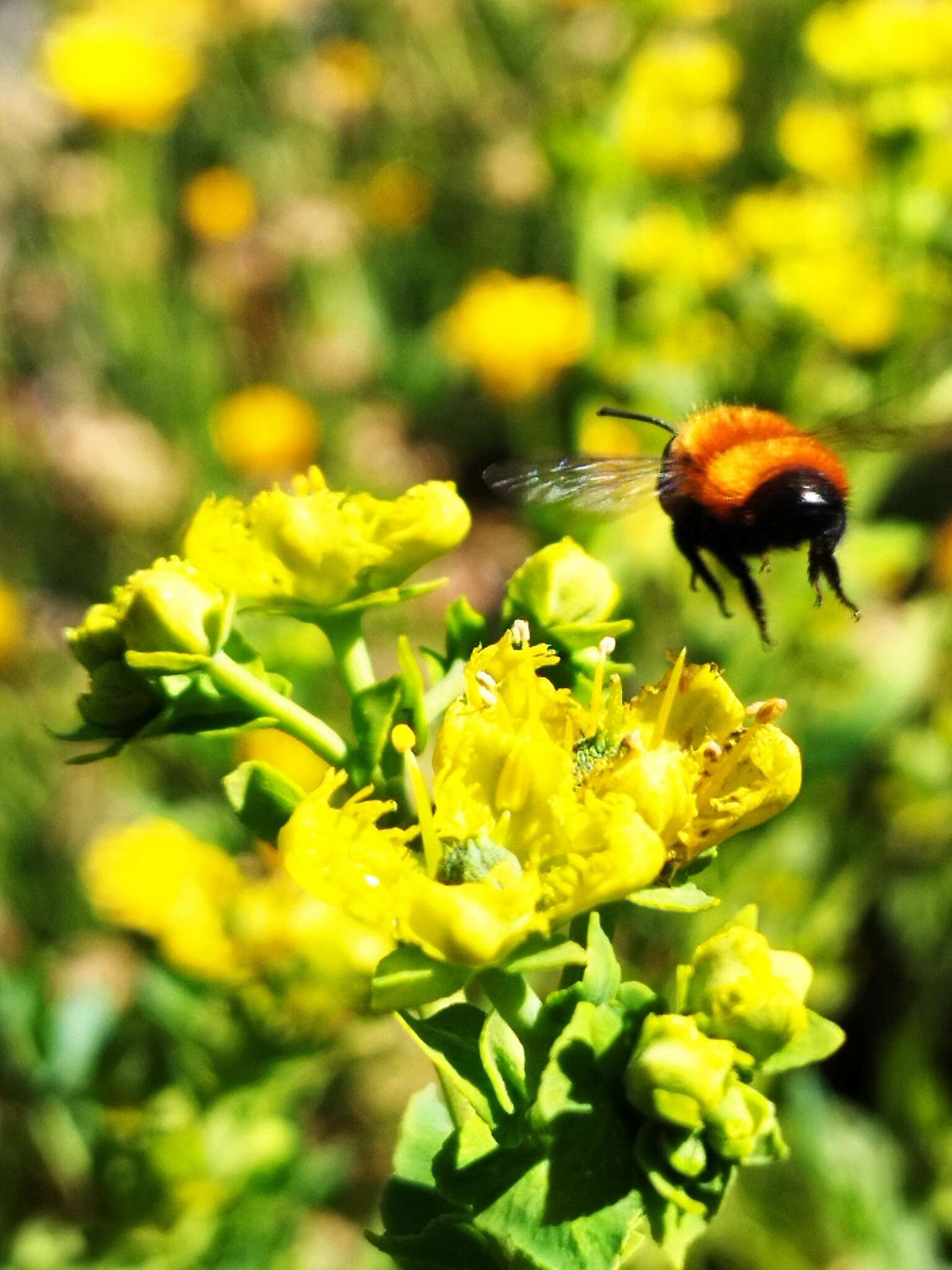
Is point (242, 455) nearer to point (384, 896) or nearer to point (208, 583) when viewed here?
point (208, 583)

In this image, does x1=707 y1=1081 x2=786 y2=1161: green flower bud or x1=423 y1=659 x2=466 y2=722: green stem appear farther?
x1=423 y1=659 x2=466 y2=722: green stem

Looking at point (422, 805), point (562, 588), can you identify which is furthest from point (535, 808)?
point (562, 588)

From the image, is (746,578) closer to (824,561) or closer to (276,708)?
(824,561)

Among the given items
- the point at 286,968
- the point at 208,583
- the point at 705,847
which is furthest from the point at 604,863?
the point at 286,968

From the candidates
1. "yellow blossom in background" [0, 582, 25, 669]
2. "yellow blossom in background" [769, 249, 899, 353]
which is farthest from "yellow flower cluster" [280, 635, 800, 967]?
"yellow blossom in background" [0, 582, 25, 669]

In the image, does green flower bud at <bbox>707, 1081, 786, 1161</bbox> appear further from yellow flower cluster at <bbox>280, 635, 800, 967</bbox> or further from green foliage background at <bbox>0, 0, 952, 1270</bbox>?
green foliage background at <bbox>0, 0, 952, 1270</bbox>

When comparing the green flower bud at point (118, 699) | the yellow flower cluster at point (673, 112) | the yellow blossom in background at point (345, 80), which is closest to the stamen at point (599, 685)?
the green flower bud at point (118, 699)

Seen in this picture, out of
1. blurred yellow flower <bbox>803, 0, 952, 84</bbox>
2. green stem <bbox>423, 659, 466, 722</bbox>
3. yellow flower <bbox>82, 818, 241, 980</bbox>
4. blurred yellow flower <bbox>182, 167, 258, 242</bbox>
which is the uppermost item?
green stem <bbox>423, 659, 466, 722</bbox>
